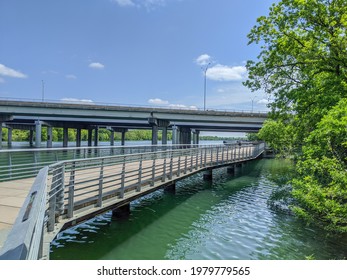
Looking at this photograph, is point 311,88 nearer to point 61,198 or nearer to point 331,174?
point 331,174

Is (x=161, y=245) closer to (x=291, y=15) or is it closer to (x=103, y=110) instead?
(x=291, y=15)

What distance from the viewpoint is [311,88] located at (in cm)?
1347

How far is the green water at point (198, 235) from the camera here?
313 inches

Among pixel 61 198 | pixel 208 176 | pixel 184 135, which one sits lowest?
pixel 208 176

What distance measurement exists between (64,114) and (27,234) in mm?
48530

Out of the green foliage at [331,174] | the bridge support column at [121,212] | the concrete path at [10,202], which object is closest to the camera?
the concrete path at [10,202]

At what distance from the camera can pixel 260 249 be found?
8477 millimetres

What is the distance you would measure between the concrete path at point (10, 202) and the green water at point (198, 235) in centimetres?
176

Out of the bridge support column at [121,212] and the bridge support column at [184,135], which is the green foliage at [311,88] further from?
the bridge support column at [184,135]

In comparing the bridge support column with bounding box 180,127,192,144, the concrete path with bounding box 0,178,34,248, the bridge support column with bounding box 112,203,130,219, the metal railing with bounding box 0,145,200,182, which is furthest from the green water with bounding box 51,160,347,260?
the bridge support column with bounding box 180,127,192,144

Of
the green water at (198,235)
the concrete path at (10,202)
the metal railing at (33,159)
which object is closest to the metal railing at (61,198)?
the concrete path at (10,202)

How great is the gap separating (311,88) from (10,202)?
1321 centimetres

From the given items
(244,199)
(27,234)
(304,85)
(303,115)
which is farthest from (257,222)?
(27,234)

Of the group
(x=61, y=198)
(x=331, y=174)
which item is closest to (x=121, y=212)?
(x=61, y=198)
